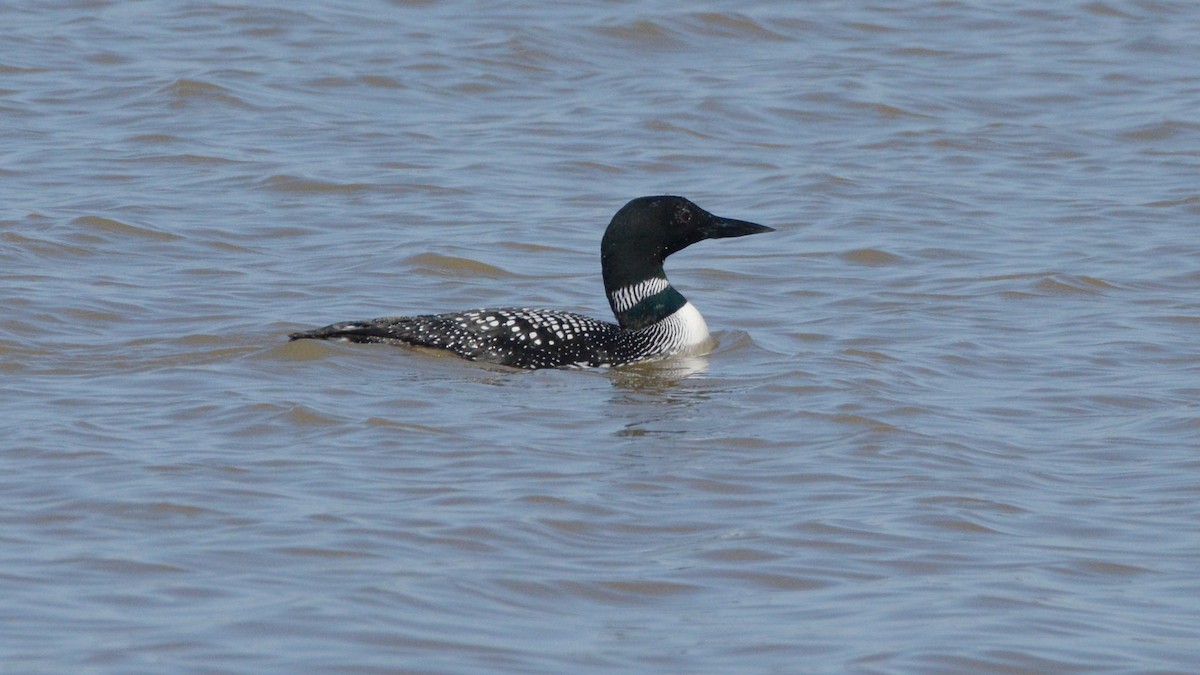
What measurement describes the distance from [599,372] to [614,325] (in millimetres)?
391

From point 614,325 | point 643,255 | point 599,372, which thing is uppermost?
point 643,255

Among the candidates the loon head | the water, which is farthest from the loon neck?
the water

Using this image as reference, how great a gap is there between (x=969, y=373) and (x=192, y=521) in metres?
3.68

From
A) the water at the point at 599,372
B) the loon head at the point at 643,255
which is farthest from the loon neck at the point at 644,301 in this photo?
the water at the point at 599,372

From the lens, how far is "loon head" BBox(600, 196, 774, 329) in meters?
8.80

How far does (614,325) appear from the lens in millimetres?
8758

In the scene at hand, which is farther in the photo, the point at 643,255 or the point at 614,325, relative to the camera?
the point at 643,255

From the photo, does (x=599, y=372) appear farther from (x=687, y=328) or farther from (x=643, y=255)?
(x=643, y=255)

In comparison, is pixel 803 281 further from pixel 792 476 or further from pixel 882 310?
pixel 792 476

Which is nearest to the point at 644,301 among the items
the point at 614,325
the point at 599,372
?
the point at 614,325

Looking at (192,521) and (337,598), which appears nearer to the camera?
(337,598)

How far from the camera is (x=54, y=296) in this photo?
9.01 m

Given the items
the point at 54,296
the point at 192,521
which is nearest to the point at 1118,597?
the point at 192,521

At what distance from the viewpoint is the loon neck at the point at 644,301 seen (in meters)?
8.77
